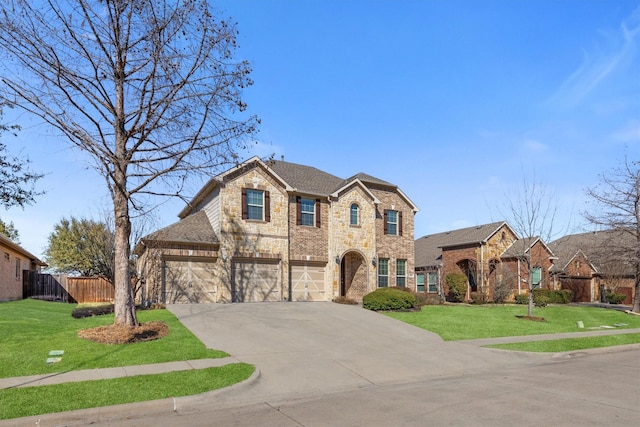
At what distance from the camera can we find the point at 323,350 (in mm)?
12914

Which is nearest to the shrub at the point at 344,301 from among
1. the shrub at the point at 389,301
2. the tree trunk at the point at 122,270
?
the shrub at the point at 389,301

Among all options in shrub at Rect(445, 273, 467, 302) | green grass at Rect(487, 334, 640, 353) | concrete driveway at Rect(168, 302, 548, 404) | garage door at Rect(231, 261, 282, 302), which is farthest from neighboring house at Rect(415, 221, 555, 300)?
concrete driveway at Rect(168, 302, 548, 404)

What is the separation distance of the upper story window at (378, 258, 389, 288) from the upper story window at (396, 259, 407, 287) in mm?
859

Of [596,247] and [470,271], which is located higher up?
[596,247]

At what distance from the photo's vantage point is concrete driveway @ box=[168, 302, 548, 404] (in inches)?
388

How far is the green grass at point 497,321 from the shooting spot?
17125 millimetres

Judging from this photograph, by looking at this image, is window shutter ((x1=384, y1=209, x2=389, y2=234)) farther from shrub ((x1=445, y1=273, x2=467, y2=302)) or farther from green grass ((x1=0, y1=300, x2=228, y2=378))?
green grass ((x1=0, y1=300, x2=228, y2=378))

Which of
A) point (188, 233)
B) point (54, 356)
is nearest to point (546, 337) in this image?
point (54, 356)

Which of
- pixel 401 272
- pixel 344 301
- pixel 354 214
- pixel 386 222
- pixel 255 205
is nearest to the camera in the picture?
pixel 255 205

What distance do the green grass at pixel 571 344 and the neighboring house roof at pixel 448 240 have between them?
18.7 metres

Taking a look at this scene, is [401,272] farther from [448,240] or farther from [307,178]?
[448,240]

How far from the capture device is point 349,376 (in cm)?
1034

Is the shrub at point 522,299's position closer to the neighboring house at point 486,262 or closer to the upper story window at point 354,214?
the neighboring house at point 486,262

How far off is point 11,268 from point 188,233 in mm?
13322
